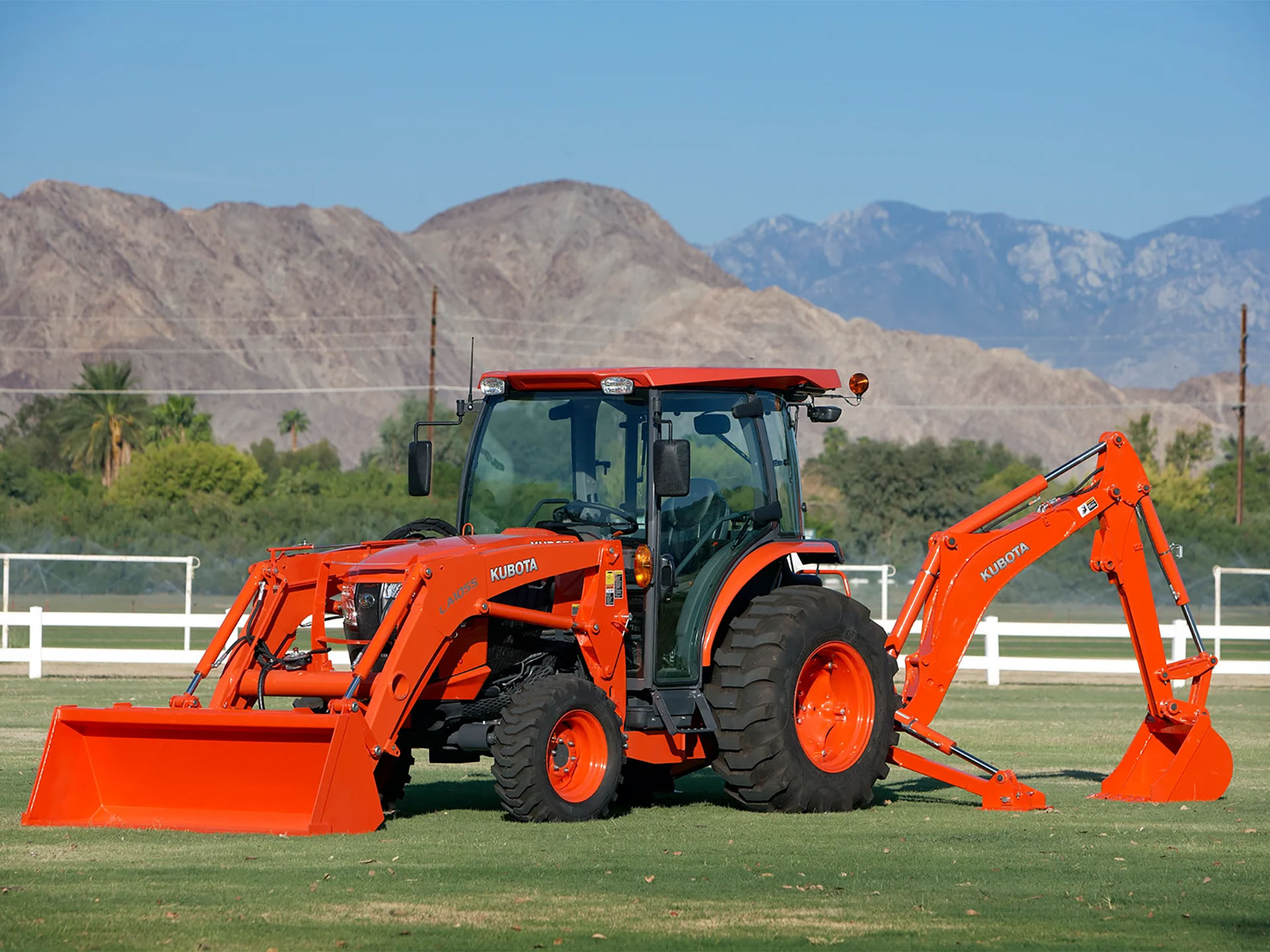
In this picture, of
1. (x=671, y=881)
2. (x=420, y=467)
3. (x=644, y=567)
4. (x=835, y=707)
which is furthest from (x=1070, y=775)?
(x=671, y=881)

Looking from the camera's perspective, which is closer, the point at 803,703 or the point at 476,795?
the point at 803,703

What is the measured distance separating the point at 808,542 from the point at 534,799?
9.47 ft

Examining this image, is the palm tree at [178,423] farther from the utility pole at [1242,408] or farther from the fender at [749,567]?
the fender at [749,567]

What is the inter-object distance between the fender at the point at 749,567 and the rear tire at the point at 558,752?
870mm

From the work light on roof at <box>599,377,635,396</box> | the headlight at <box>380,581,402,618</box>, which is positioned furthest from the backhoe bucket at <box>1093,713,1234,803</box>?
the headlight at <box>380,581,402,618</box>

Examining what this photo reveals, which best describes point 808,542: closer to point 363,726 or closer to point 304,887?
point 363,726

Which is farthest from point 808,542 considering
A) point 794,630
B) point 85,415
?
point 85,415

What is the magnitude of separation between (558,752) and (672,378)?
8.11 ft

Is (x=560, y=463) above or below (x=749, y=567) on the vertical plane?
above

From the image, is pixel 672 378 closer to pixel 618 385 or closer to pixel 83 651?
pixel 618 385

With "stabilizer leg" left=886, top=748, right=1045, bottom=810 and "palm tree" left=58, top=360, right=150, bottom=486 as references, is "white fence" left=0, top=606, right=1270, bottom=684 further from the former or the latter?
"palm tree" left=58, top=360, right=150, bottom=486

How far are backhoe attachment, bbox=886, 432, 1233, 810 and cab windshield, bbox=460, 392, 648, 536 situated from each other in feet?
7.32

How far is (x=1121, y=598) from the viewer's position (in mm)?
12617

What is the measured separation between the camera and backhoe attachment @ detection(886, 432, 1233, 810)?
12.3m
